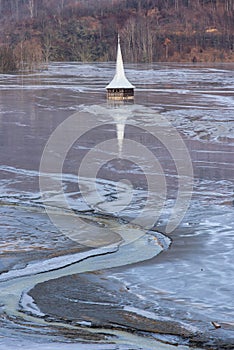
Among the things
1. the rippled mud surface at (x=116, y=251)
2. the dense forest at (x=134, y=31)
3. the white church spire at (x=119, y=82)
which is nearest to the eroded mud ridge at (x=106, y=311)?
the rippled mud surface at (x=116, y=251)

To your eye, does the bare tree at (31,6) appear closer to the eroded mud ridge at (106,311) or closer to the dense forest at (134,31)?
the dense forest at (134,31)

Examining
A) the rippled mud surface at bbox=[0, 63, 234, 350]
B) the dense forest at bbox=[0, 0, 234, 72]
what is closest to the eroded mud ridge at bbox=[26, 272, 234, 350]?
the rippled mud surface at bbox=[0, 63, 234, 350]

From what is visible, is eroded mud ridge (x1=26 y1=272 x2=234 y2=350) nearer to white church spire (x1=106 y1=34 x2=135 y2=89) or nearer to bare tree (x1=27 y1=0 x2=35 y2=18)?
white church spire (x1=106 y1=34 x2=135 y2=89)

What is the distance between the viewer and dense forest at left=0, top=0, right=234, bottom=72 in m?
79.9

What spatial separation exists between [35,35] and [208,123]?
7815 cm

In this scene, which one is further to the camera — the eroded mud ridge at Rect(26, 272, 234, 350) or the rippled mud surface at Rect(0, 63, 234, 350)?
the rippled mud surface at Rect(0, 63, 234, 350)

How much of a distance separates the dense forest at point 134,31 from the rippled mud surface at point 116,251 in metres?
55.4

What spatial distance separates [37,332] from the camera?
5535 mm

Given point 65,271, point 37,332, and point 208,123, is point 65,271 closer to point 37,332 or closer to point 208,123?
point 37,332

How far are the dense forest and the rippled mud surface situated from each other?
55.4 m

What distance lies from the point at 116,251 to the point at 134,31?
247ft

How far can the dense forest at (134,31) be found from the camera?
79.9m

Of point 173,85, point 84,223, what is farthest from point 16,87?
point 84,223

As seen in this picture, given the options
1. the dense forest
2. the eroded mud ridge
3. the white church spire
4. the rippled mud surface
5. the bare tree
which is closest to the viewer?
the eroded mud ridge
